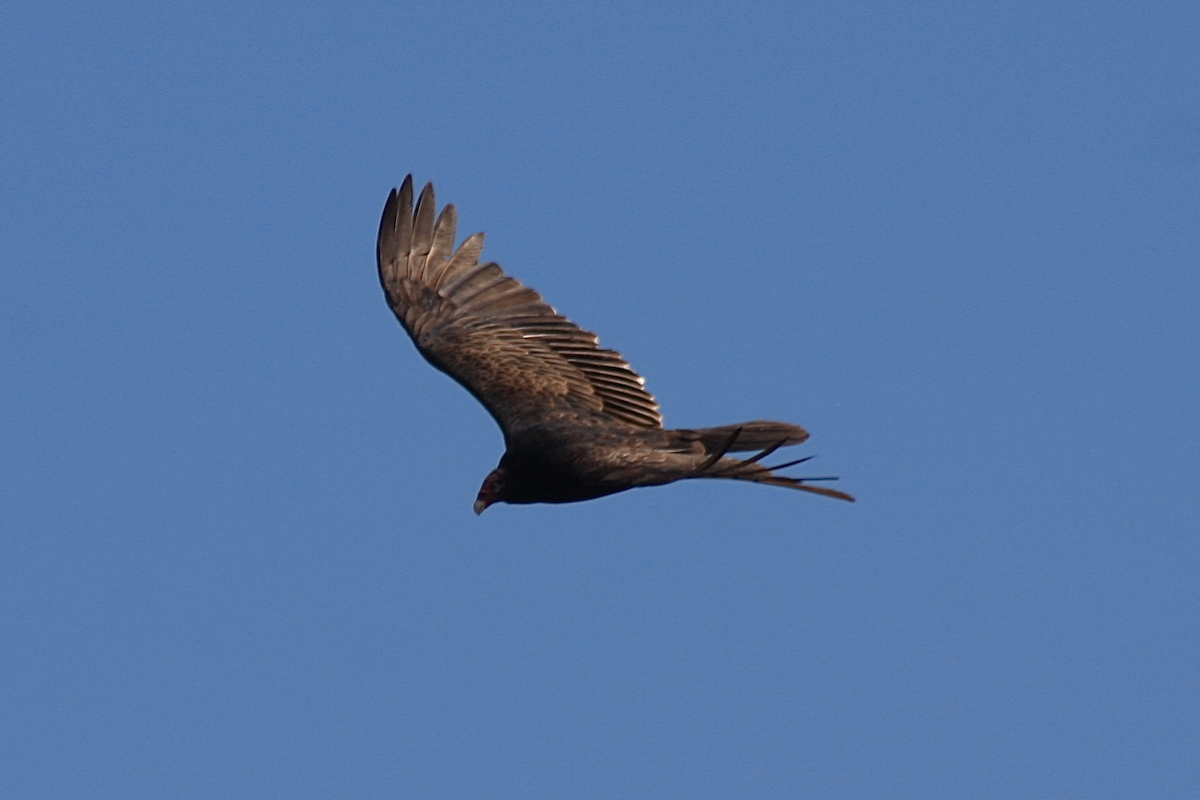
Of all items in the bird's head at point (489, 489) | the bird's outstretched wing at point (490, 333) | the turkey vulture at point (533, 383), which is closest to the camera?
the turkey vulture at point (533, 383)

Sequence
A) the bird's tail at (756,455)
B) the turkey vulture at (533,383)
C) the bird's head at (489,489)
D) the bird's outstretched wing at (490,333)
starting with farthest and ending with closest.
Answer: the bird's outstretched wing at (490,333), the bird's head at (489,489), the turkey vulture at (533,383), the bird's tail at (756,455)

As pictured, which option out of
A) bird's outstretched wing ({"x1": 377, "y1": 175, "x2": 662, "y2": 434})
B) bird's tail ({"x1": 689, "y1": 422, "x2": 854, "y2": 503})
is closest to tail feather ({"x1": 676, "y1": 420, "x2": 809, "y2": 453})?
bird's tail ({"x1": 689, "y1": 422, "x2": 854, "y2": 503})

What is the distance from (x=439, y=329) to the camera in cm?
1170

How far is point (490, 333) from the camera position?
38.3 feet

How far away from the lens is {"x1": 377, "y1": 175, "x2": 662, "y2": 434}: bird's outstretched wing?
11008mm

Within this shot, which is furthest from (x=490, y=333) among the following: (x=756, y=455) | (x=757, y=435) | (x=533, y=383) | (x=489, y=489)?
(x=756, y=455)

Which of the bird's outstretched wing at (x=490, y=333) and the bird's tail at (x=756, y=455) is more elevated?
the bird's outstretched wing at (x=490, y=333)

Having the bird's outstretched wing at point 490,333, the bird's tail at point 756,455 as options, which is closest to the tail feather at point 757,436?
the bird's tail at point 756,455

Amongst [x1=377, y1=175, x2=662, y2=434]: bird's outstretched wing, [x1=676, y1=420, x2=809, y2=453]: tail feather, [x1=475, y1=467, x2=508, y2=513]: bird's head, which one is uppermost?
[x1=377, y1=175, x2=662, y2=434]: bird's outstretched wing

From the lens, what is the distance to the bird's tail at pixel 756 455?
858cm

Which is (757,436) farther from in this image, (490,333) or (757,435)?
(490,333)

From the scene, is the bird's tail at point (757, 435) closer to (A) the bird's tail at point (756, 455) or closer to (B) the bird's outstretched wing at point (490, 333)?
(A) the bird's tail at point (756, 455)

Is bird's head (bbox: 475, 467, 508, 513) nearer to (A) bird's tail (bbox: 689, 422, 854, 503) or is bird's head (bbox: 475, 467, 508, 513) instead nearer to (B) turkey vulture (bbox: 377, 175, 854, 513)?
(B) turkey vulture (bbox: 377, 175, 854, 513)

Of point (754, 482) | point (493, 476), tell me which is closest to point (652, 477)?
point (754, 482)
